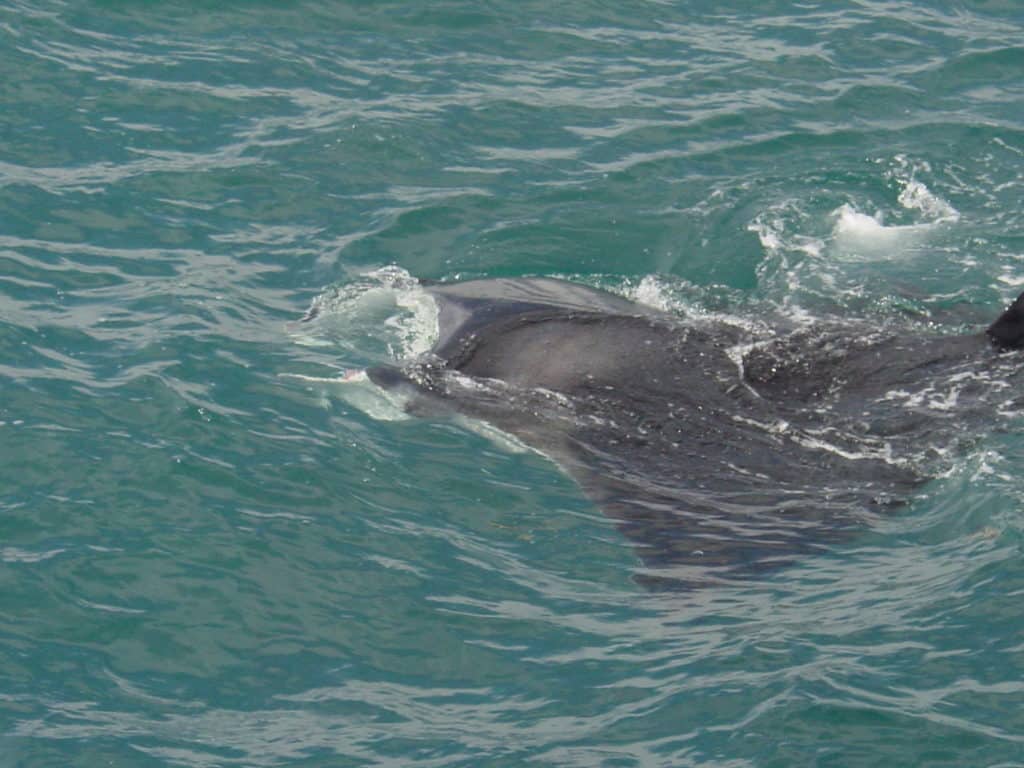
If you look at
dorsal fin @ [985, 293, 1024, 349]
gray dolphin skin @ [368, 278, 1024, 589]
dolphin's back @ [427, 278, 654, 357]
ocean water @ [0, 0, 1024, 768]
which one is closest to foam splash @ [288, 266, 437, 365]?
ocean water @ [0, 0, 1024, 768]

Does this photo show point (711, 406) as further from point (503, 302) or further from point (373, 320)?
point (373, 320)

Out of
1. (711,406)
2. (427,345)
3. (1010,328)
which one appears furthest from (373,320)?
(1010,328)

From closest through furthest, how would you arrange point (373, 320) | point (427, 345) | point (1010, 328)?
1. point (1010, 328)
2. point (427, 345)
3. point (373, 320)

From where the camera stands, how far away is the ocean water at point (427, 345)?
9.79m

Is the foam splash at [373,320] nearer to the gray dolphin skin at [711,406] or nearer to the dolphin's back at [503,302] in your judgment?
the dolphin's back at [503,302]

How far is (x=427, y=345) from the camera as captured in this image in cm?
1513

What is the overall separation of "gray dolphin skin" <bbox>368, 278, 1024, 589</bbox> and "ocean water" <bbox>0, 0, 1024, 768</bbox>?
1.06ft

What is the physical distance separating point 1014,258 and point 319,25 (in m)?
10.1

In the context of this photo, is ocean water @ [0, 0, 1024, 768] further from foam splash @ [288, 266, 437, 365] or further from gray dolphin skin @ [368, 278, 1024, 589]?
gray dolphin skin @ [368, 278, 1024, 589]

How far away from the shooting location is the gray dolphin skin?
11695mm

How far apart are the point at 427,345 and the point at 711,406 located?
10.3ft

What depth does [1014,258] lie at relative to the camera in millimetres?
16562

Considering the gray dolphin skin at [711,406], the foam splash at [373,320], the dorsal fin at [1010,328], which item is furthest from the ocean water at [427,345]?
the dorsal fin at [1010,328]

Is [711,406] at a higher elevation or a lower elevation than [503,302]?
lower
